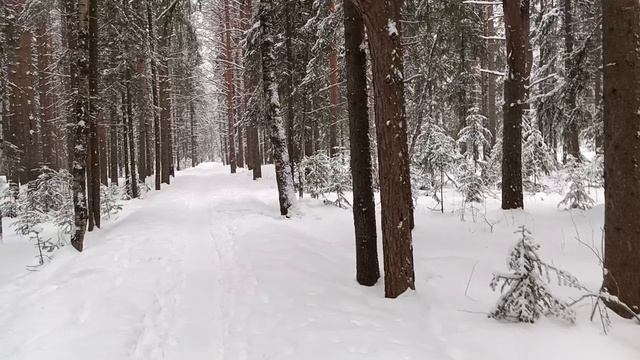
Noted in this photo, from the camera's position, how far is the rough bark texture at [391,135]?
5.68m

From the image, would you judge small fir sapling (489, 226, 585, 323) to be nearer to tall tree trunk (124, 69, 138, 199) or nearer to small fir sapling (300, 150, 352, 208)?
small fir sapling (300, 150, 352, 208)

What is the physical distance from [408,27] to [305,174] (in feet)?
22.5

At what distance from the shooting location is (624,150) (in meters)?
4.96

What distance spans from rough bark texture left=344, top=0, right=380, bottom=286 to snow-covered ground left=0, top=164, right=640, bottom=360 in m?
0.45

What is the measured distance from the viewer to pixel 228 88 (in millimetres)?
29391

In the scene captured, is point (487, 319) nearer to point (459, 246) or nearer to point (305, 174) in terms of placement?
point (459, 246)

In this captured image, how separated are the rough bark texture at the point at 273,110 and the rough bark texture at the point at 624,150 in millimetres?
9242

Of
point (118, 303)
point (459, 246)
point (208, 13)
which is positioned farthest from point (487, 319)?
point (208, 13)

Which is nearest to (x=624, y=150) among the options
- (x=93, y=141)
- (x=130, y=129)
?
(x=93, y=141)

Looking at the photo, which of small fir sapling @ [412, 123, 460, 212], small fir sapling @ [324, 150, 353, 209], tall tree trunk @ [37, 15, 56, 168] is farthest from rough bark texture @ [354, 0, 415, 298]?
tall tree trunk @ [37, 15, 56, 168]

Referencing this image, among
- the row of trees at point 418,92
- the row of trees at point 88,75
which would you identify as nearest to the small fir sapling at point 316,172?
the row of trees at point 418,92

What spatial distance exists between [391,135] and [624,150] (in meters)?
2.44

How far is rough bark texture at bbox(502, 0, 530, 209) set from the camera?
32.1ft

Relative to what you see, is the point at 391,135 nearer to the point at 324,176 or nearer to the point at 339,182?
the point at 339,182
